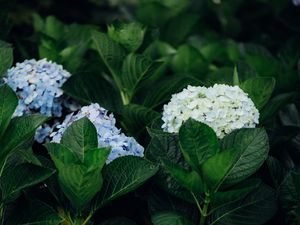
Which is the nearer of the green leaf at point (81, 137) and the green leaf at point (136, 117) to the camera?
the green leaf at point (81, 137)

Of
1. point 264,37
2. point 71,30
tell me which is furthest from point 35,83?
point 264,37

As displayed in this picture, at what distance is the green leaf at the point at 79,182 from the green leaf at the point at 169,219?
0.61ft

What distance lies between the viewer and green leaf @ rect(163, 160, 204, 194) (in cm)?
189

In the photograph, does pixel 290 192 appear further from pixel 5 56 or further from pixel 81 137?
pixel 5 56

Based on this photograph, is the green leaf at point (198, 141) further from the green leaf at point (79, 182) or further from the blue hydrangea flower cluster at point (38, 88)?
the blue hydrangea flower cluster at point (38, 88)

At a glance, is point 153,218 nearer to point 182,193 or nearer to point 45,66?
point 182,193

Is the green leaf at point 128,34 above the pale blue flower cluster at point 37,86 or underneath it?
above

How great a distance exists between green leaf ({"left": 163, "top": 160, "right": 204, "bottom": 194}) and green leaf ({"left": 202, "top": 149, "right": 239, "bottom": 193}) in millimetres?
24

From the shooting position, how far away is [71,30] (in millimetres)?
3162

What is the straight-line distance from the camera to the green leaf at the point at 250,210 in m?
2.02

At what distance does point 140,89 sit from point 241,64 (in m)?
0.45

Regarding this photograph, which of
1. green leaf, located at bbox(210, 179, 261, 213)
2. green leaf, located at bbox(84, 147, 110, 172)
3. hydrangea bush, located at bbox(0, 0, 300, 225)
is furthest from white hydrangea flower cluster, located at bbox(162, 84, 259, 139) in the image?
green leaf, located at bbox(84, 147, 110, 172)

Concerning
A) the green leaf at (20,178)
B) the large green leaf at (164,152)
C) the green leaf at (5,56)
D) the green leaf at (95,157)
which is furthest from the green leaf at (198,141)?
the green leaf at (5,56)

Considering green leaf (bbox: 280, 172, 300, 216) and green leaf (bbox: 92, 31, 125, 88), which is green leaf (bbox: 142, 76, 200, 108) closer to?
green leaf (bbox: 92, 31, 125, 88)
